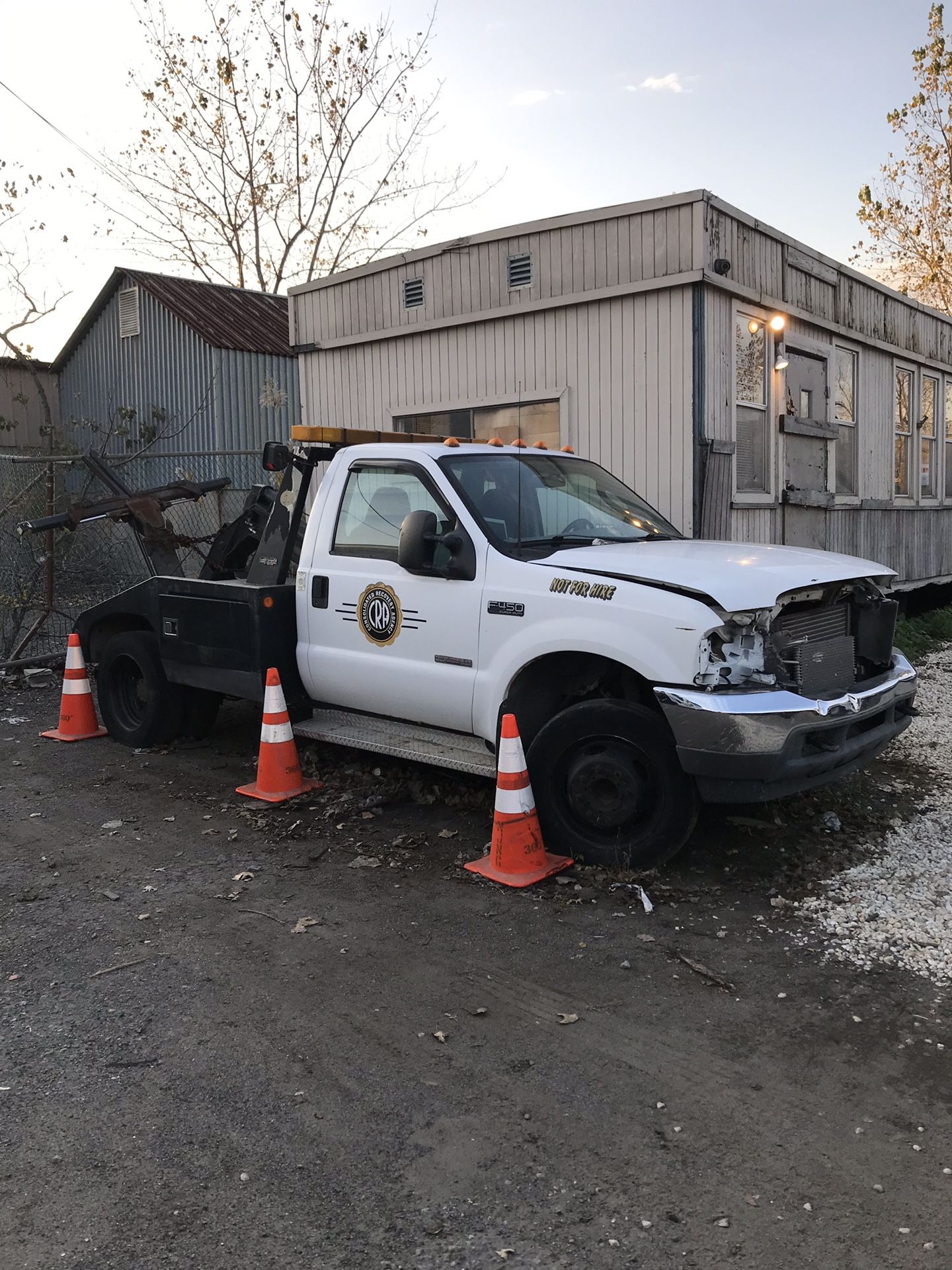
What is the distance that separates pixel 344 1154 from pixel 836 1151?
1.37 meters

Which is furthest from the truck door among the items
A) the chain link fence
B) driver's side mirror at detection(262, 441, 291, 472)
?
the chain link fence

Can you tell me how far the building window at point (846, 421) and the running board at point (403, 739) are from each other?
7.46 m

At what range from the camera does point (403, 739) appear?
561cm

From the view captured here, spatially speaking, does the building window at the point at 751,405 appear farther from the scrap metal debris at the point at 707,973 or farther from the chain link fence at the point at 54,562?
the scrap metal debris at the point at 707,973

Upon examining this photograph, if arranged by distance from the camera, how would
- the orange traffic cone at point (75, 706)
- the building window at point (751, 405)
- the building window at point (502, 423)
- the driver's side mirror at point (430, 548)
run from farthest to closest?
the building window at point (502, 423)
the building window at point (751, 405)
the orange traffic cone at point (75, 706)
the driver's side mirror at point (430, 548)

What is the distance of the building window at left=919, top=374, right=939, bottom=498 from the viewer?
13906 mm

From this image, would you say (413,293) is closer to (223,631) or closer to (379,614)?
(223,631)

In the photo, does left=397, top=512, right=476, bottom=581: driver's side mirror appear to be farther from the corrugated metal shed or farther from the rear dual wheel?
the corrugated metal shed

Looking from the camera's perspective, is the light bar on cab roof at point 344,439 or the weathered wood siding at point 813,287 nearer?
the light bar on cab roof at point 344,439

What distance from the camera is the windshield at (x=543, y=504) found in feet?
17.7

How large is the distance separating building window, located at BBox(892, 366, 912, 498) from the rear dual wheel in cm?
954

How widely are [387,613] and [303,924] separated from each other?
6.01 ft

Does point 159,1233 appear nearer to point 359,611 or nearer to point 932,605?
point 359,611

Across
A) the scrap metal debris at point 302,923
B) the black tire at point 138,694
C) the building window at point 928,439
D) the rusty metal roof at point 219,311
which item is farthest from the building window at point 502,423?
the rusty metal roof at point 219,311
